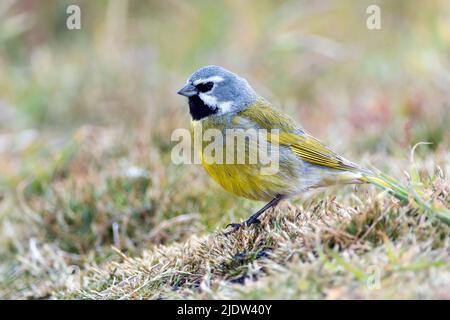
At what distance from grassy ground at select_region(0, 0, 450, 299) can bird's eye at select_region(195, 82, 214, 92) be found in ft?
3.25

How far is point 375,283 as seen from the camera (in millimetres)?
3107

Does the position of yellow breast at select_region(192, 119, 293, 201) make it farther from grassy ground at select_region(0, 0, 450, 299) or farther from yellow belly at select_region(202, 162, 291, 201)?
grassy ground at select_region(0, 0, 450, 299)

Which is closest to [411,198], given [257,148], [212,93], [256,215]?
[256,215]

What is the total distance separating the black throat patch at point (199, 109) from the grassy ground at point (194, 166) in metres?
0.82

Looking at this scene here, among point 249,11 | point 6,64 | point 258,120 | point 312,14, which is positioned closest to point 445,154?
point 258,120

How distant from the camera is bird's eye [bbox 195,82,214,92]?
16.2 ft

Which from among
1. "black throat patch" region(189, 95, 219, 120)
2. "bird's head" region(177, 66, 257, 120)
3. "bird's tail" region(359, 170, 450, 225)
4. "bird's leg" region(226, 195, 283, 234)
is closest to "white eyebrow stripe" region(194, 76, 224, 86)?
"bird's head" region(177, 66, 257, 120)

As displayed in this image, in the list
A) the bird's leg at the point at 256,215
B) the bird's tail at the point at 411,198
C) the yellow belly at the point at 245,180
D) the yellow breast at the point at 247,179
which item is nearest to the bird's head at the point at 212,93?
the yellow breast at the point at 247,179

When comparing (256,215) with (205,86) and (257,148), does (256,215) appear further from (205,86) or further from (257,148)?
(205,86)

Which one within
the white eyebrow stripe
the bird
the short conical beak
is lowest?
the bird

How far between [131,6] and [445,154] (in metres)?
7.29

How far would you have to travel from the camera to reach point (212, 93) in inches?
195

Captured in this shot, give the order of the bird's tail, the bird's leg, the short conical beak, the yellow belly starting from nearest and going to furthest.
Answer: the bird's tail < the bird's leg < the yellow belly < the short conical beak

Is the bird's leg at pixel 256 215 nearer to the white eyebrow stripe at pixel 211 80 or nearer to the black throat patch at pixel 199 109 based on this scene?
the black throat patch at pixel 199 109
